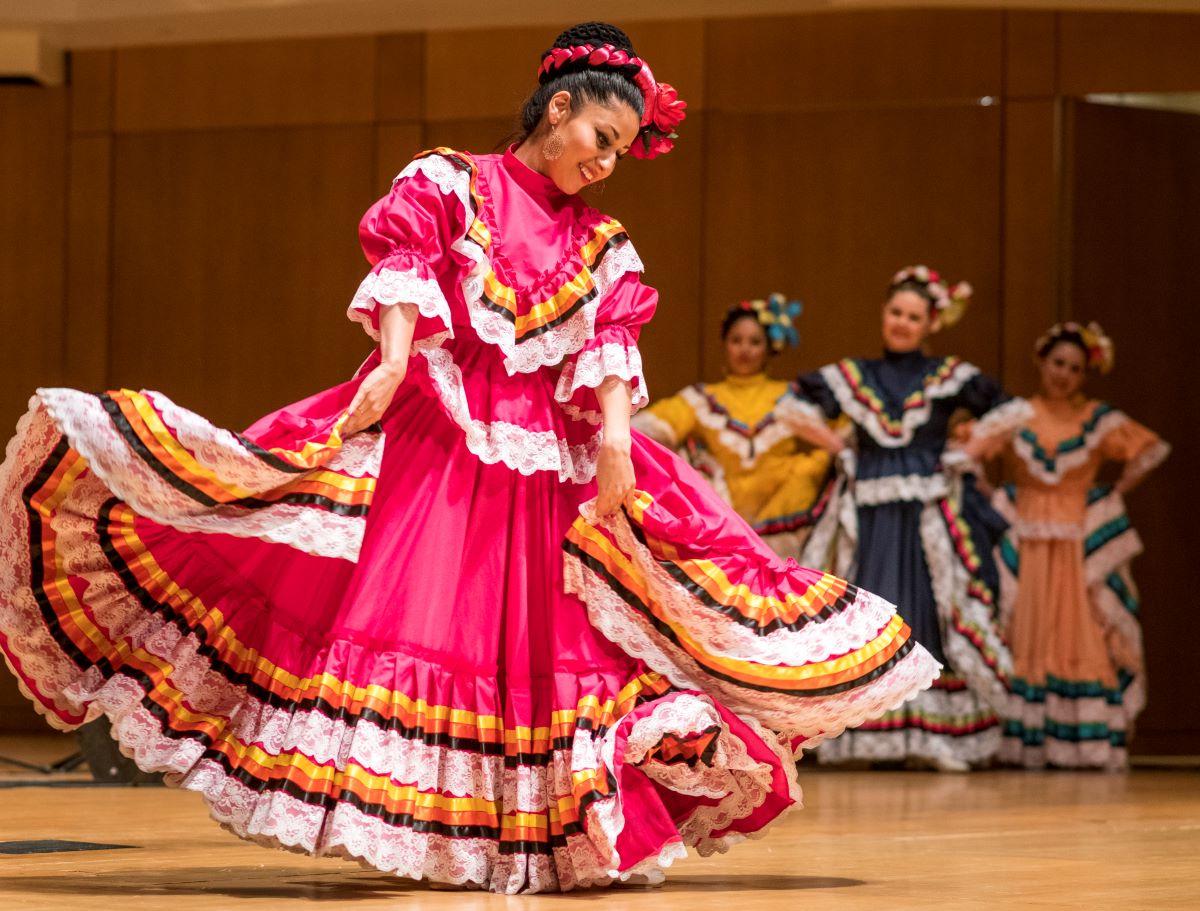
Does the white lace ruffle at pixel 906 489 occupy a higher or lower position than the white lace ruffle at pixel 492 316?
lower

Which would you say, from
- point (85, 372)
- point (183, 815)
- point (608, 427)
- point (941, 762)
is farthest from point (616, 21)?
point (608, 427)

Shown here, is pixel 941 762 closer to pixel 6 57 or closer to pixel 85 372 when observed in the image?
pixel 85 372

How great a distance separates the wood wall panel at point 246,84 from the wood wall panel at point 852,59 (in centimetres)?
152

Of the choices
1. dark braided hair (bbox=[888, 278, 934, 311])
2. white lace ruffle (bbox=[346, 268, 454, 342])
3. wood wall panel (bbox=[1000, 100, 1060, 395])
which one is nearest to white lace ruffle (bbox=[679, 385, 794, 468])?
dark braided hair (bbox=[888, 278, 934, 311])

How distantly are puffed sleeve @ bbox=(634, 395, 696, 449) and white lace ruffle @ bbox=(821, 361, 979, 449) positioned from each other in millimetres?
589

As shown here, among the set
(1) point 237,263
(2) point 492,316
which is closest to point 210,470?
(2) point 492,316

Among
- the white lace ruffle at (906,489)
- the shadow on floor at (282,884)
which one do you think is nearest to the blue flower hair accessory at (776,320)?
the white lace ruffle at (906,489)

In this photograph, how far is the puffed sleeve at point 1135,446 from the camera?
685 centimetres

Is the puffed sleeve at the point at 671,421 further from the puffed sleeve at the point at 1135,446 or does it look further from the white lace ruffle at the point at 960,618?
the puffed sleeve at the point at 1135,446

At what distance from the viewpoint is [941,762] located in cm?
627

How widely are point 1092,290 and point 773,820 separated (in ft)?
16.7

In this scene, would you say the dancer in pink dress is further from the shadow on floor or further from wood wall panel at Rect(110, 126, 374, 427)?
wood wall panel at Rect(110, 126, 374, 427)

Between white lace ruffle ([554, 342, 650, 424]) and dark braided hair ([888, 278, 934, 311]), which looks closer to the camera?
white lace ruffle ([554, 342, 650, 424])

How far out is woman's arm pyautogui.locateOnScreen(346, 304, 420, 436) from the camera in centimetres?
282
